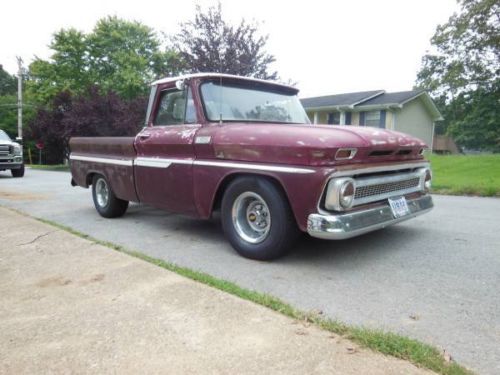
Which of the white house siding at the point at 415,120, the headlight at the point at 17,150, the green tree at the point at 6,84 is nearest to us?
the headlight at the point at 17,150

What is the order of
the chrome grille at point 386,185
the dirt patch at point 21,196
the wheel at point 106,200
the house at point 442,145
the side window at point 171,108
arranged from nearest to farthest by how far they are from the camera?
the chrome grille at point 386,185
the side window at point 171,108
the wheel at point 106,200
the dirt patch at point 21,196
the house at point 442,145

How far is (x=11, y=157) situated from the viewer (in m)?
14.4

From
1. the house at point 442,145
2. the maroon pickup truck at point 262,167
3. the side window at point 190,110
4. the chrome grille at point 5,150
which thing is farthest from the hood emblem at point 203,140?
the house at point 442,145

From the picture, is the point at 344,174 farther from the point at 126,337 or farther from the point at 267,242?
the point at 126,337

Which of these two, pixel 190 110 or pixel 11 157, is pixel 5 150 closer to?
pixel 11 157

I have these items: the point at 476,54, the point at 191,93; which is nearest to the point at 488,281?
the point at 191,93

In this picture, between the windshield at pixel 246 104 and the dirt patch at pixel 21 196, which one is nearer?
the windshield at pixel 246 104

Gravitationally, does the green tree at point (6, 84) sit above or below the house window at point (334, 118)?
above

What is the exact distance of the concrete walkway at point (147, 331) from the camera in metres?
2.01

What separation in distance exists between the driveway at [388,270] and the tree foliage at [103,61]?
26361 mm

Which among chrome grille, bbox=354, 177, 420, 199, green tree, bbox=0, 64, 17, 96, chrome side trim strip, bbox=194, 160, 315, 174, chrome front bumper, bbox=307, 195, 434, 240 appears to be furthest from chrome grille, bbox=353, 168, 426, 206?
green tree, bbox=0, 64, 17, 96

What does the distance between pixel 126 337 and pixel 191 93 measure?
2.89m

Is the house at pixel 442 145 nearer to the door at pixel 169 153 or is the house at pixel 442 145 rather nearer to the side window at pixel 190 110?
the door at pixel 169 153

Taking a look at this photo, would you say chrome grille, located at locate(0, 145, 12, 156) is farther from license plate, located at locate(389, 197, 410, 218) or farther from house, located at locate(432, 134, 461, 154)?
house, located at locate(432, 134, 461, 154)
